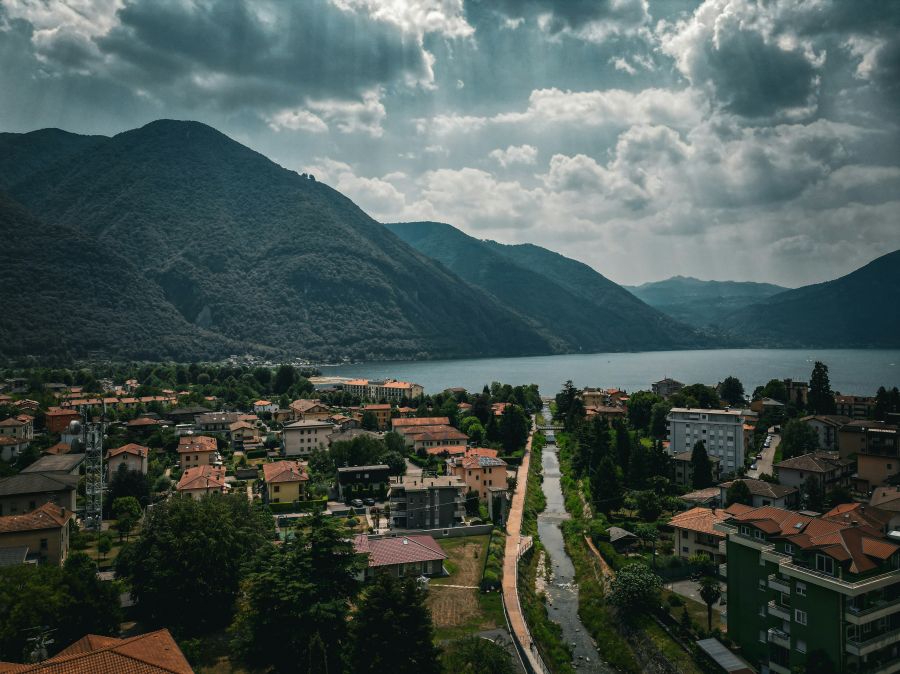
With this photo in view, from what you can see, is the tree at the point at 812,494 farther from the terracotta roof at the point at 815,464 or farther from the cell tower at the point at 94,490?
the cell tower at the point at 94,490

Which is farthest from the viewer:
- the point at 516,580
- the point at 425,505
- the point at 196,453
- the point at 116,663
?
the point at 196,453

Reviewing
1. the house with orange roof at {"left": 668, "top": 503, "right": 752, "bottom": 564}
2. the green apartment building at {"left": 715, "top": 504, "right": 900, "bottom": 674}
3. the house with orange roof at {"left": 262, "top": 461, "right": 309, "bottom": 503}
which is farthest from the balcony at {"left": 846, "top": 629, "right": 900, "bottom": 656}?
the house with orange roof at {"left": 262, "top": 461, "right": 309, "bottom": 503}

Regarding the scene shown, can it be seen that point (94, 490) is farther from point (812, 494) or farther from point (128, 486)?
point (812, 494)

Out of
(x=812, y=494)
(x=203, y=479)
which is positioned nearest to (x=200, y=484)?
(x=203, y=479)

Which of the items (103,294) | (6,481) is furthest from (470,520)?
(103,294)

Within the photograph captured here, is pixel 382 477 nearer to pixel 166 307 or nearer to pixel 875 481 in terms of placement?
pixel 875 481

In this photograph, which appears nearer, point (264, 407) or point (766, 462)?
point (766, 462)

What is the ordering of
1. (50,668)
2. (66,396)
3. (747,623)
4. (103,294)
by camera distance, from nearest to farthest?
(50,668)
(747,623)
(66,396)
(103,294)
